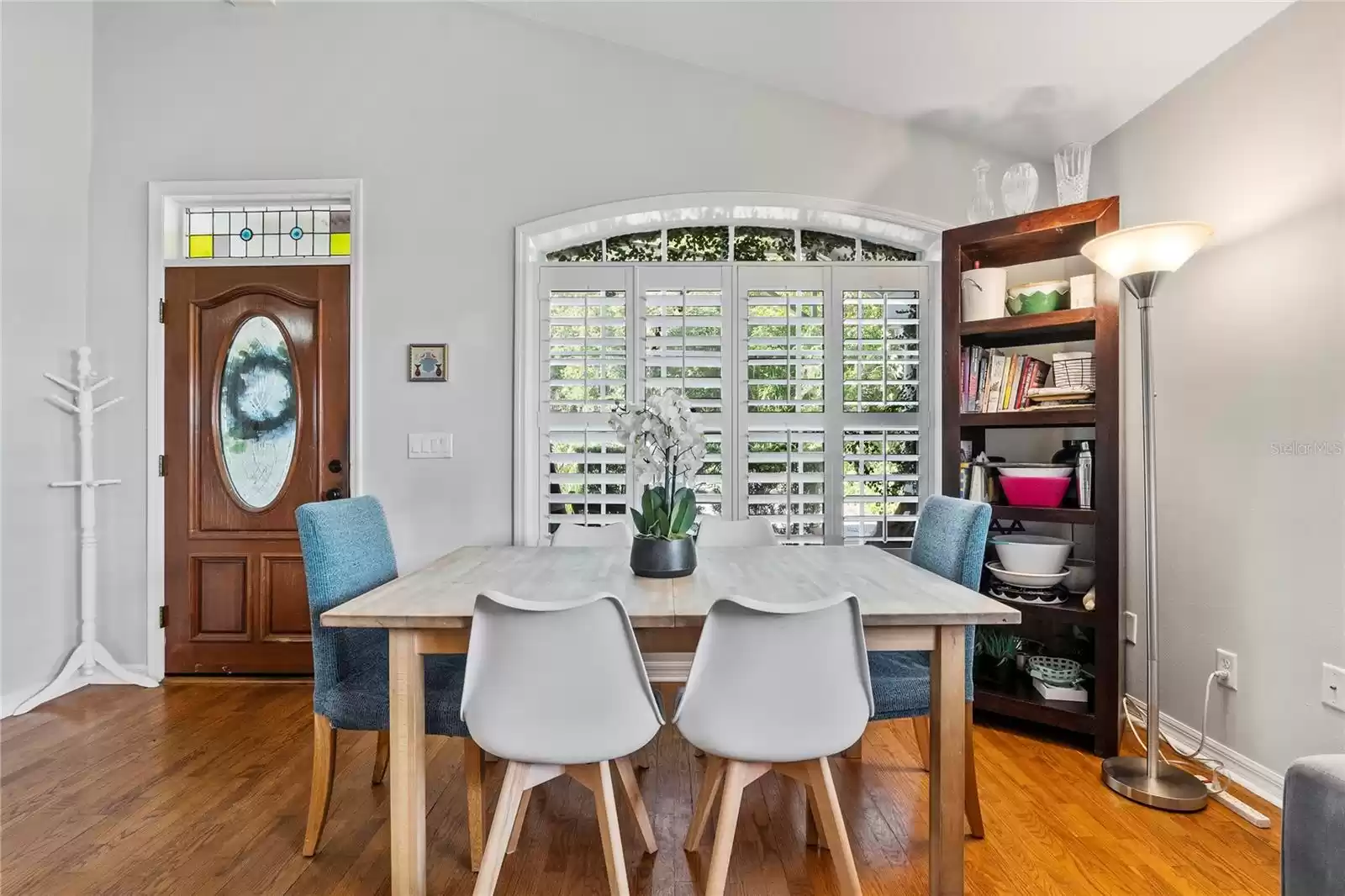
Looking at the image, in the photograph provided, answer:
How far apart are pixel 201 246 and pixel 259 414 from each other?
89 cm

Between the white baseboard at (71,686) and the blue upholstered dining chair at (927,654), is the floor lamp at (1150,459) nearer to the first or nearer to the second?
the blue upholstered dining chair at (927,654)

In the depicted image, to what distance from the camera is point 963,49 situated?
8.68 feet

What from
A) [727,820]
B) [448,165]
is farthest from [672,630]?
[448,165]

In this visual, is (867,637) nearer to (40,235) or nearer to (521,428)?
(521,428)

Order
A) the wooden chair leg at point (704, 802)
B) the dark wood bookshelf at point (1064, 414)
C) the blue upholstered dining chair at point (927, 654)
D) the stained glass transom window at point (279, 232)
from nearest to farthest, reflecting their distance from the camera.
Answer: the wooden chair leg at point (704, 802) → the blue upholstered dining chair at point (927, 654) → the dark wood bookshelf at point (1064, 414) → the stained glass transom window at point (279, 232)

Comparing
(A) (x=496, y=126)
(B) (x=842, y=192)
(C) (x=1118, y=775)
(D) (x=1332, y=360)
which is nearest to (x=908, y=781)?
(C) (x=1118, y=775)

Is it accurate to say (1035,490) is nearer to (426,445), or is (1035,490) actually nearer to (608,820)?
(608,820)

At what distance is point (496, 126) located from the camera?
3.23m

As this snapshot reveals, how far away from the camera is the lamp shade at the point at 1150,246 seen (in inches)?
82.0

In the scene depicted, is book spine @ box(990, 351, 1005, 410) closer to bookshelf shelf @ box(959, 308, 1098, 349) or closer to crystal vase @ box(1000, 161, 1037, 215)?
bookshelf shelf @ box(959, 308, 1098, 349)

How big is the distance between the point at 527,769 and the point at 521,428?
1.91 metres

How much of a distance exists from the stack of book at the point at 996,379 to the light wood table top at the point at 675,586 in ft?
2.98

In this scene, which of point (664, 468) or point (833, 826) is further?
point (664, 468)

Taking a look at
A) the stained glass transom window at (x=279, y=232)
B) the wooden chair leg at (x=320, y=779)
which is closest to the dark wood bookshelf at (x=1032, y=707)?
the wooden chair leg at (x=320, y=779)
